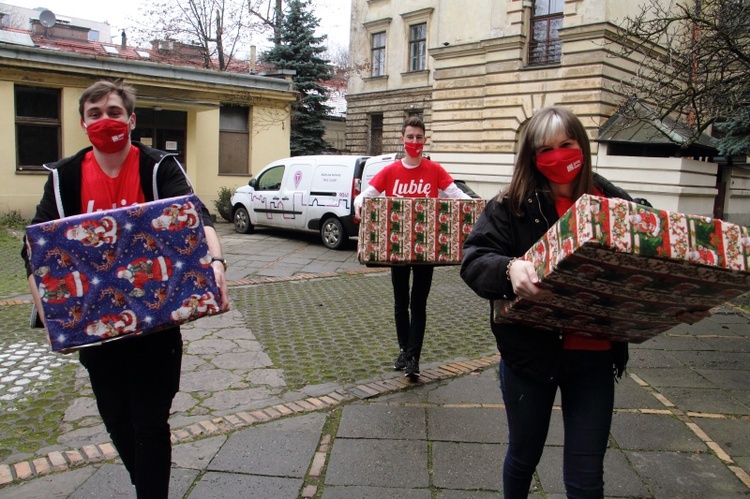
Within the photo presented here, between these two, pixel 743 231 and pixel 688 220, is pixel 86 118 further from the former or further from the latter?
pixel 743 231

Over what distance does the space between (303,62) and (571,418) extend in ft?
92.7

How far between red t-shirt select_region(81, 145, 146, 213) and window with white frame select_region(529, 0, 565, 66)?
71.7 feet

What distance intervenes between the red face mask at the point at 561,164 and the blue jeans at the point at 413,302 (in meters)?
2.40

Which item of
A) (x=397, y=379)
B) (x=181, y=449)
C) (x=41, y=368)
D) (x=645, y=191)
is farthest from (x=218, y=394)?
(x=645, y=191)

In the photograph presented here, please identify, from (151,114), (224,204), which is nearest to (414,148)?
(224,204)

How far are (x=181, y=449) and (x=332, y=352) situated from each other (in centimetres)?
223

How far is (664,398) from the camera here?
4574mm

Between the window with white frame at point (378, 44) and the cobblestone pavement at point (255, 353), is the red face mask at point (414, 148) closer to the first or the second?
the cobblestone pavement at point (255, 353)

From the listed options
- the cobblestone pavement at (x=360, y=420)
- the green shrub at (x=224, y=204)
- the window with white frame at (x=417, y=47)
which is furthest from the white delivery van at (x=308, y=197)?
the window with white frame at (x=417, y=47)

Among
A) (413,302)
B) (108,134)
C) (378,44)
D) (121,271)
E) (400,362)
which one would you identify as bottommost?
(400,362)

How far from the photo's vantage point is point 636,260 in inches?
68.1

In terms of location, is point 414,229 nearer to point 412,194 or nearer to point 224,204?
point 412,194

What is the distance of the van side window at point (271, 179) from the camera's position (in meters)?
14.7

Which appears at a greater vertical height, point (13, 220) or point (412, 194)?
point (412, 194)
